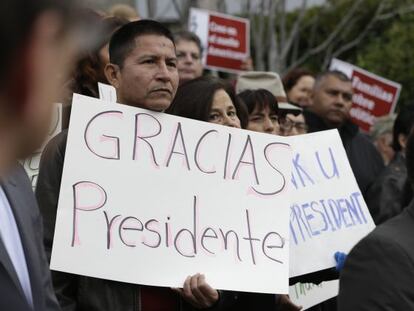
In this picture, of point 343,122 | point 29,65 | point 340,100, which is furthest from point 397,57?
point 29,65

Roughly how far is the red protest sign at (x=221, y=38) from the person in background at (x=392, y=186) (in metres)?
3.57

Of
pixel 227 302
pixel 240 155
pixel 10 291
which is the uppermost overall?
pixel 10 291

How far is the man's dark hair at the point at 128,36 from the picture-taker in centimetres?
381

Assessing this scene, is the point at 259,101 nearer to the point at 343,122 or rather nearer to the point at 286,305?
the point at 286,305

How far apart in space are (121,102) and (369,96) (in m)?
6.75

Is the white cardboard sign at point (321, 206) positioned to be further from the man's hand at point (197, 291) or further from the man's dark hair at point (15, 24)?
the man's dark hair at point (15, 24)

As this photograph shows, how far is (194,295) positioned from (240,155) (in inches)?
25.7

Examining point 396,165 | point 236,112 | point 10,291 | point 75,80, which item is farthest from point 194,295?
point 396,165

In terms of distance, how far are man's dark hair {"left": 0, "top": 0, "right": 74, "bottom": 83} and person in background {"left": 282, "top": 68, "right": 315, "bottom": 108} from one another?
670cm

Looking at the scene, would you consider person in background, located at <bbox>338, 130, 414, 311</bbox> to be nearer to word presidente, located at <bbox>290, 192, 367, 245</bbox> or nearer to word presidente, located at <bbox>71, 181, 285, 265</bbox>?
word presidente, located at <bbox>71, 181, 285, 265</bbox>

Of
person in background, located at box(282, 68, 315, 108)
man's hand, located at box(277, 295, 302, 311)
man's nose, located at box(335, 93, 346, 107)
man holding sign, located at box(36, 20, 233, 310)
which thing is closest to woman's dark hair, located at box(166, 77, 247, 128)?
man holding sign, located at box(36, 20, 233, 310)

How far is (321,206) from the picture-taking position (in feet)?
14.1

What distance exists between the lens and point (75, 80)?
13.7ft

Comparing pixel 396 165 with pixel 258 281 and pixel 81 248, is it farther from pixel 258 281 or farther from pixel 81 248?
pixel 81 248
